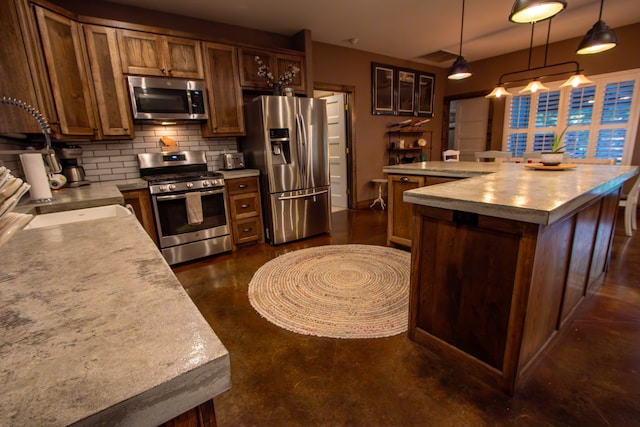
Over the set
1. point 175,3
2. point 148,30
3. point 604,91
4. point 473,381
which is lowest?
point 473,381

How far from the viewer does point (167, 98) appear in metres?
3.04

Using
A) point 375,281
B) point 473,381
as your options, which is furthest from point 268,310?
point 473,381

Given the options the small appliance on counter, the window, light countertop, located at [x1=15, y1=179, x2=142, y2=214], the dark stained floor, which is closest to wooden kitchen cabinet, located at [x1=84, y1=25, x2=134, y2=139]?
the small appliance on counter

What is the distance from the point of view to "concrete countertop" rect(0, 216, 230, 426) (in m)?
0.36

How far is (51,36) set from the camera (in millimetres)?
2350

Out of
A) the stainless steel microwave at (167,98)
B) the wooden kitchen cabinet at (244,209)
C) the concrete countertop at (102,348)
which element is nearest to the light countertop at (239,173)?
the wooden kitchen cabinet at (244,209)

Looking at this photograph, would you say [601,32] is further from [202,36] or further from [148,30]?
[148,30]

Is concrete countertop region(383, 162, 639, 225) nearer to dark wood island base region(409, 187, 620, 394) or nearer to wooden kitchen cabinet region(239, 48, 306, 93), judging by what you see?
dark wood island base region(409, 187, 620, 394)

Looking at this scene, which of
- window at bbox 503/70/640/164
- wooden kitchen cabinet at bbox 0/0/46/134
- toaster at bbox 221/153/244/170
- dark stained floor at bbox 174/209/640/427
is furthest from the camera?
window at bbox 503/70/640/164

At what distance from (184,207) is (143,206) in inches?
14.2

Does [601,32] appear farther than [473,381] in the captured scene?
Yes

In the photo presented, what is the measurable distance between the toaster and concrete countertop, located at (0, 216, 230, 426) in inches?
118

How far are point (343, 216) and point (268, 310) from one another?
2.87 metres

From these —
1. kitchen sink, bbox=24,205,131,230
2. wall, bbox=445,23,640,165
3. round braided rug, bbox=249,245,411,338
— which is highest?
wall, bbox=445,23,640,165
